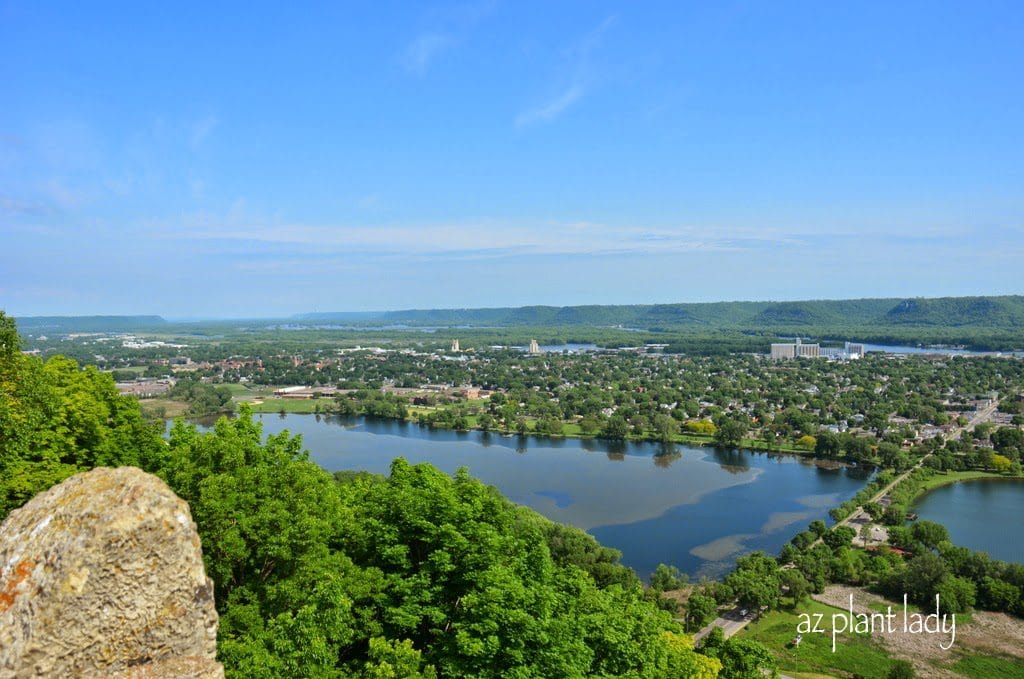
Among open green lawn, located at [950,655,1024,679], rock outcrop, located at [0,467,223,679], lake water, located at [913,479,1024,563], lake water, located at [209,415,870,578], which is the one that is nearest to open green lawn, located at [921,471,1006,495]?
lake water, located at [913,479,1024,563]

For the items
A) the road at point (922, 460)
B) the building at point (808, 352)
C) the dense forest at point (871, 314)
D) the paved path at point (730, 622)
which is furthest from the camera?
the dense forest at point (871, 314)

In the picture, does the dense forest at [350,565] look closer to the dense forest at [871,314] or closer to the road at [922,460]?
the road at [922,460]

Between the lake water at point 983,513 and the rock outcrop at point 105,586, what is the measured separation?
92.0ft

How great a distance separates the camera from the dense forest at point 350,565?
6191 millimetres

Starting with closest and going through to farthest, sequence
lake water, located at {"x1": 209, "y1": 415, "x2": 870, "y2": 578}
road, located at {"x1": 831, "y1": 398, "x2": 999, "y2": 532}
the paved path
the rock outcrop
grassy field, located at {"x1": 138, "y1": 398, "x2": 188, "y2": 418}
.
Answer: the rock outcrop < the paved path < lake water, located at {"x1": 209, "y1": 415, "x2": 870, "y2": 578} < road, located at {"x1": 831, "y1": 398, "x2": 999, "y2": 532} < grassy field, located at {"x1": 138, "y1": 398, "x2": 188, "y2": 418}

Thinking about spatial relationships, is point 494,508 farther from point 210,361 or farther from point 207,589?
point 210,361

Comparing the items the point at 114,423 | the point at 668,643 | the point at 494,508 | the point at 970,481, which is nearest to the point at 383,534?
the point at 494,508

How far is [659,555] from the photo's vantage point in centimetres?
2369

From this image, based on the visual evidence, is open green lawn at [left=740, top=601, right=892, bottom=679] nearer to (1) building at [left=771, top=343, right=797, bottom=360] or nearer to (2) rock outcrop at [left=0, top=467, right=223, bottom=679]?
(2) rock outcrop at [left=0, top=467, right=223, bottom=679]

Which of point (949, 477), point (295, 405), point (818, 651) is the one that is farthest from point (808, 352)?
point (818, 651)

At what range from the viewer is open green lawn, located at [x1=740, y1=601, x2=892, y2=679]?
15555 millimetres

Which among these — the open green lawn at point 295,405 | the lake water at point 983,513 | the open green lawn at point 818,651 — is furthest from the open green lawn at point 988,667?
the open green lawn at point 295,405

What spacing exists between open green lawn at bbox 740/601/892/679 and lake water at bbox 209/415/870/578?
441 cm

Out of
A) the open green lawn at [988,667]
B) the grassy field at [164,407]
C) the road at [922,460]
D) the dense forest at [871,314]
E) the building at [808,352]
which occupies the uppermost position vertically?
the dense forest at [871,314]
